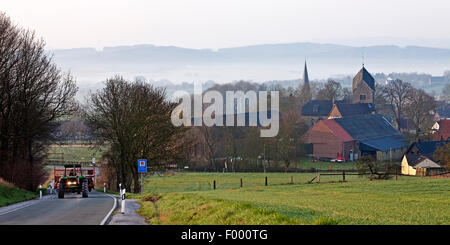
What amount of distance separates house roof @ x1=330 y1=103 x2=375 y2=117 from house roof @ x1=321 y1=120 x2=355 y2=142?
4311 cm

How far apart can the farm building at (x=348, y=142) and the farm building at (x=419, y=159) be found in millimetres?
11311

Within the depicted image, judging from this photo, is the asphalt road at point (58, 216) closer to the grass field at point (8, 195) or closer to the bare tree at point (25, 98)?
the grass field at point (8, 195)

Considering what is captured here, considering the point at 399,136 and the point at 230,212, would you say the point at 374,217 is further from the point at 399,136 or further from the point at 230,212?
the point at 399,136

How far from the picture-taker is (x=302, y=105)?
199250 mm

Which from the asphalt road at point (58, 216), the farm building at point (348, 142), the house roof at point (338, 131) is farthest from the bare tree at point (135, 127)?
the house roof at point (338, 131)

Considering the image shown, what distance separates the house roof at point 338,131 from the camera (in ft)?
413

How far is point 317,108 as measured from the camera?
186 m

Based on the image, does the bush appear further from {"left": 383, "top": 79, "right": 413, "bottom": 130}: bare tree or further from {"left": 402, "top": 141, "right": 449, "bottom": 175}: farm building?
{"left": 383, "top": 79, "right": 413, "bottom": 130}: bare tree

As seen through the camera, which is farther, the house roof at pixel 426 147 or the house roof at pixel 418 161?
the house roof at pixel 426 147

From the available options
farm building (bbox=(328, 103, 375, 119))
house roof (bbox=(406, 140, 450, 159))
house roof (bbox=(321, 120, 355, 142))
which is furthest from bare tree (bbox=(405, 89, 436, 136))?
house roof (bbox=(406, 140, 450, 159))

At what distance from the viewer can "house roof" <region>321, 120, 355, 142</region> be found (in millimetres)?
125750

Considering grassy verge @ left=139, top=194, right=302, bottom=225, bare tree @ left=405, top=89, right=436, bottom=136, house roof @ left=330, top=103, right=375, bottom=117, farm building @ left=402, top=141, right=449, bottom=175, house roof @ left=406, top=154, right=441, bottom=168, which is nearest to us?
grassy verge @ left=139, top=194, right=302, bottom=225

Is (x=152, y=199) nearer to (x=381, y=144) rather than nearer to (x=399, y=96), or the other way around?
(x=381, y=144)
